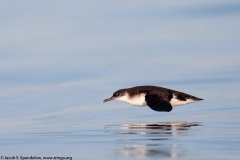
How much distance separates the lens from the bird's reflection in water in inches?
704

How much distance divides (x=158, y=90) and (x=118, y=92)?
65.2 inches

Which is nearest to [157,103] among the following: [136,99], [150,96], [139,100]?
[150,96]

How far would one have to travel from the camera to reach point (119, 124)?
1072 inches

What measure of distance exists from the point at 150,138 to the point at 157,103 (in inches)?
323

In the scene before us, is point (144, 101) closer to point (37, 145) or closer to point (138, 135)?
point (138, 135)

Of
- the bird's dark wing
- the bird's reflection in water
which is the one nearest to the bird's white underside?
the bird's dark wing

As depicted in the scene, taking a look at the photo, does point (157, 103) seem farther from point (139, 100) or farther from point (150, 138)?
point (150, 138)

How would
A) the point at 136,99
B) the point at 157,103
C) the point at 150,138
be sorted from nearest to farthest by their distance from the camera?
the point at 150,138, the point at 157,103, the point at 136,99

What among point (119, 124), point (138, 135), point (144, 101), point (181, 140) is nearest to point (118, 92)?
point (144, 101)

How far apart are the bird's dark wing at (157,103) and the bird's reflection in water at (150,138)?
250 centimetres

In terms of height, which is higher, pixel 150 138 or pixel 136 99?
pixel 136 99

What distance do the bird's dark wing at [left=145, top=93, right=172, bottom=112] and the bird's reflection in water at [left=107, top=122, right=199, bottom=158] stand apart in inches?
98.3

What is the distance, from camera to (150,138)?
70.3 ft

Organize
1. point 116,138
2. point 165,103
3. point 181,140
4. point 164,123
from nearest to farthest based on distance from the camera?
1. point 181,140
2. point 116,138
3. point 164,123
4. point 165,103
